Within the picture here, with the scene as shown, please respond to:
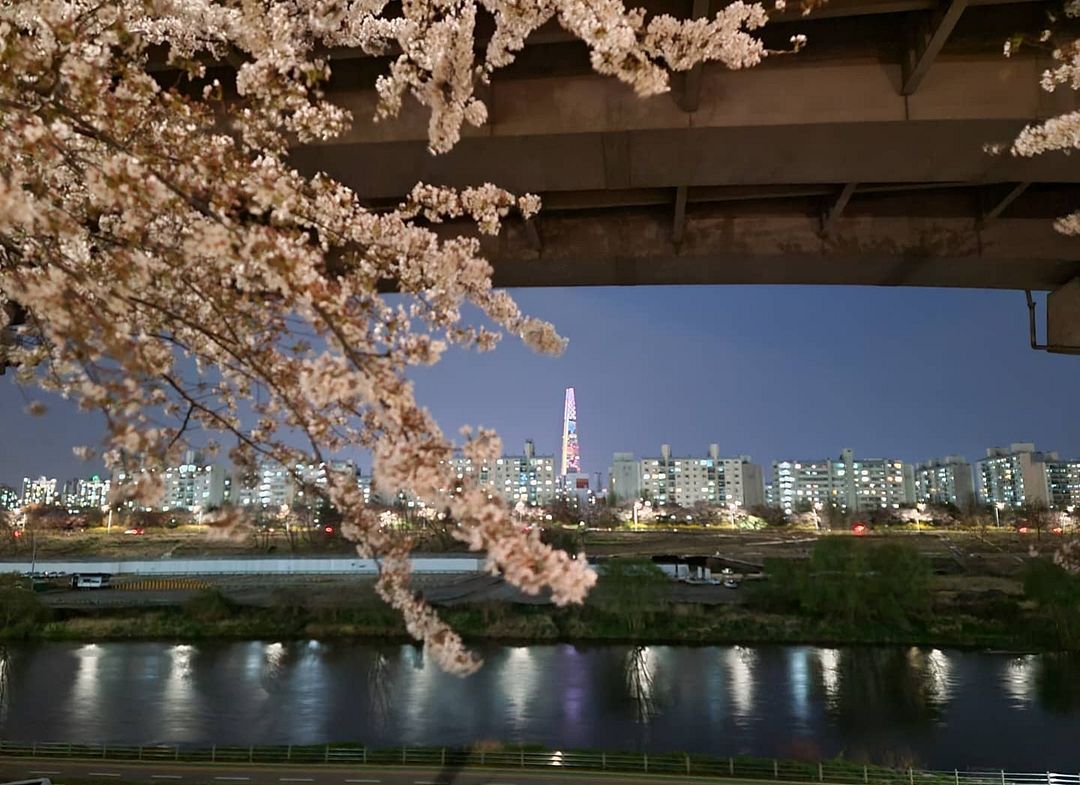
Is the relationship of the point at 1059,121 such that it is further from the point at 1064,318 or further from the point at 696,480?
the point at 696,480

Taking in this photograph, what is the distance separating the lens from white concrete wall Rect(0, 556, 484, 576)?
34.5 meters

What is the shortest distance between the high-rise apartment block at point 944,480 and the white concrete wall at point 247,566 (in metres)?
68.0

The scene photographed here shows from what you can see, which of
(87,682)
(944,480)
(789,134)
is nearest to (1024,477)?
(944,480)

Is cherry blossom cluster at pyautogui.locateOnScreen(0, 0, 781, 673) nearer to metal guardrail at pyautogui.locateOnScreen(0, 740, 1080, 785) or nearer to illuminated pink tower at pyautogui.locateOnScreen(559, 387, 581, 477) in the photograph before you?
metal guardrail at pyautogui.locateOnScreen(0, 740, 1080, 785)

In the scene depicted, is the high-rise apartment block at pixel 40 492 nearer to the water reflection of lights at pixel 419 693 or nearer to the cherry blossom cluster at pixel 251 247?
the water reflection of lights at pixel 419 693

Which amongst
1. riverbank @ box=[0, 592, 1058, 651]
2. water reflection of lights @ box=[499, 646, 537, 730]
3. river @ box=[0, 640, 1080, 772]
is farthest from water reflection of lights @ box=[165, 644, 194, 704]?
water reflection of lights @ box=[499, 646, 537, 730]

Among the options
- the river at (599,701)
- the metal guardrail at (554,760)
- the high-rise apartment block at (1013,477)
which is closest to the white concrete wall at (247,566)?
the river at (599,701)

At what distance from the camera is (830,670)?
840 inches

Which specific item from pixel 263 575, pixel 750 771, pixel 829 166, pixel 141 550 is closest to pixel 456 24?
pixel 829 166

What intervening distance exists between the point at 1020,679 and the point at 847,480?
8049 cm

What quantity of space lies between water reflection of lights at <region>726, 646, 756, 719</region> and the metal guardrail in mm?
4232

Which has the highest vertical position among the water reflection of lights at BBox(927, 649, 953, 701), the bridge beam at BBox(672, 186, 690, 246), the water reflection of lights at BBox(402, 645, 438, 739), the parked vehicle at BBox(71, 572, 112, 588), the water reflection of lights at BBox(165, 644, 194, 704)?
the bridge beam at BBox(672, 186, 690, 246)

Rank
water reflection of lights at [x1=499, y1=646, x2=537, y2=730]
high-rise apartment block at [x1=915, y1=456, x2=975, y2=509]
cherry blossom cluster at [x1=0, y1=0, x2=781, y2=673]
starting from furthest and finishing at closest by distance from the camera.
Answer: high-rise apartment block at [x1=915, y1=456, x2=975, y2=509]
water reflection of lights at [x1=499, y1=646, x2=537, y2=730]
cherry blossom cluster at [x1=0, y1=0, x2=781, y2=673]

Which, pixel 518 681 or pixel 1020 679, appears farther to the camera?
pixel 518 681
